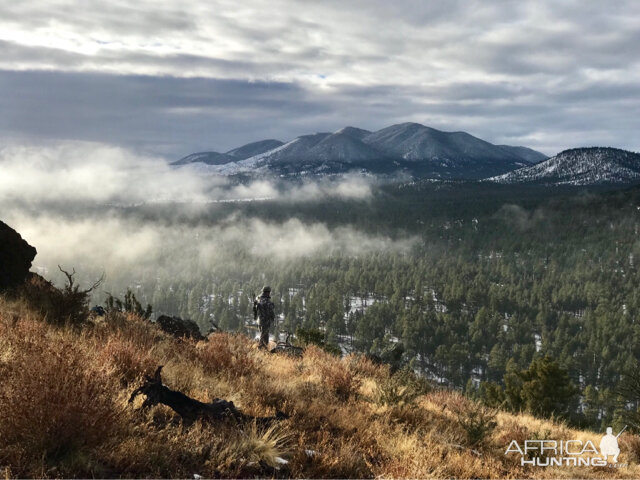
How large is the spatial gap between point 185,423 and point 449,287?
175m

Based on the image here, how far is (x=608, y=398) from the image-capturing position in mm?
71562

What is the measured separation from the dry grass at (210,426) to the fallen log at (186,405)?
0.55 ft

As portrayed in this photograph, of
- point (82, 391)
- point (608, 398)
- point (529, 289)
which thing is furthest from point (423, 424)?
point (529, 289)

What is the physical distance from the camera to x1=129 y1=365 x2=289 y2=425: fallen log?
17.0 feet

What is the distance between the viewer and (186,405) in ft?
17.7

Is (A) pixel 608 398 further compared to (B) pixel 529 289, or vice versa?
(B) pixel 529 289

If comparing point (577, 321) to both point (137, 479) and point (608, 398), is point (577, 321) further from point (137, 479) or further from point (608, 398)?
point (137, 479)

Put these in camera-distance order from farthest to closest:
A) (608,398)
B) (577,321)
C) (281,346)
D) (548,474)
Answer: (577,321)
(608,398)
(281,346)
(548,474)

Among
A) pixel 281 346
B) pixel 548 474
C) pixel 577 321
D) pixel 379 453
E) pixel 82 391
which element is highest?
pixel 82 391

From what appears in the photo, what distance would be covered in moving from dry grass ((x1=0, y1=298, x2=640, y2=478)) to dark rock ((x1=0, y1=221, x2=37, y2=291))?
8.05 feet

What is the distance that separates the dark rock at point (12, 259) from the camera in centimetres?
1107

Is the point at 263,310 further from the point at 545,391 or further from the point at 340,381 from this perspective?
the point at 545,391

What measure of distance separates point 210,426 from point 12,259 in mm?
10036

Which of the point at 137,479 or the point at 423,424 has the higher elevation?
the point at 137,479
